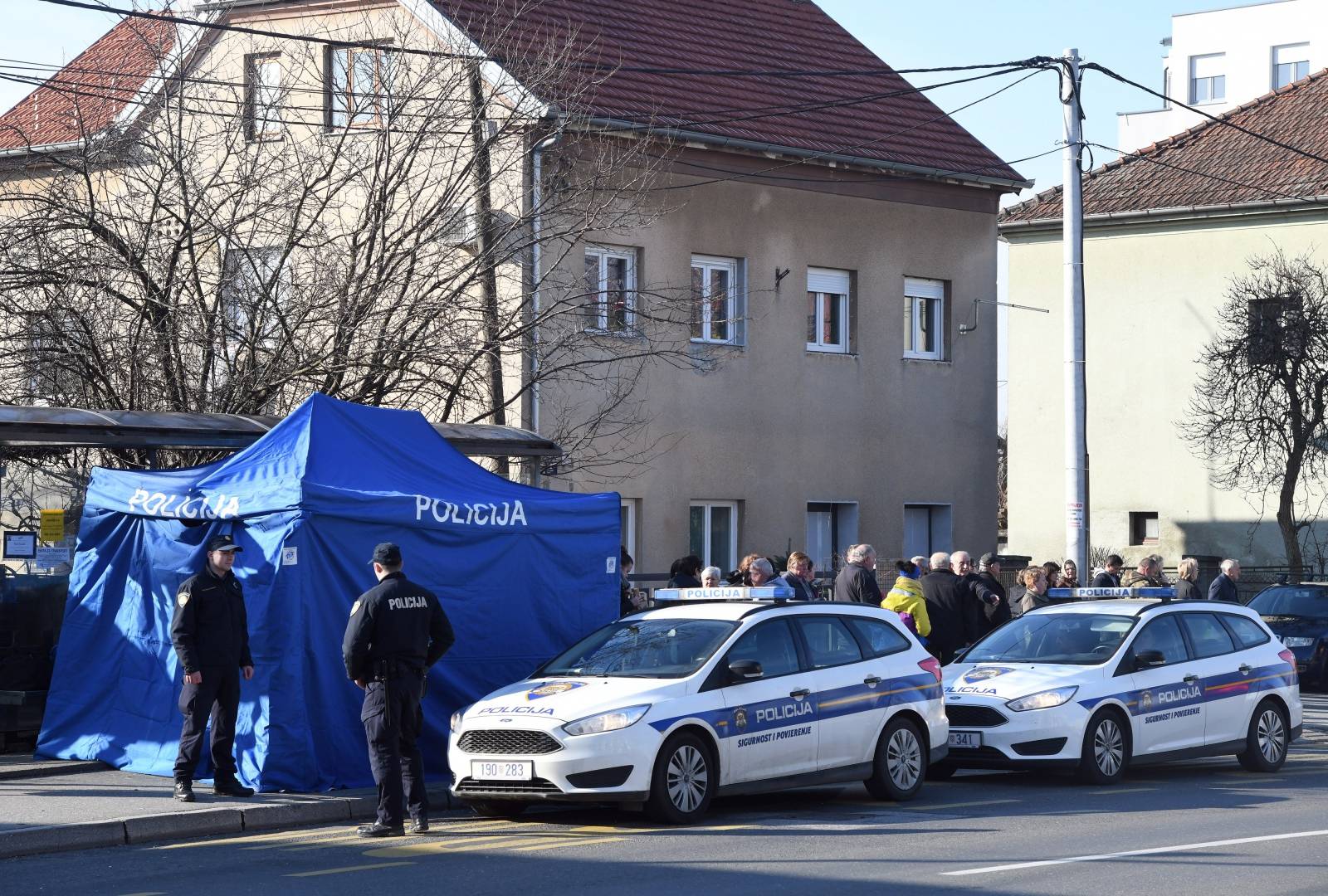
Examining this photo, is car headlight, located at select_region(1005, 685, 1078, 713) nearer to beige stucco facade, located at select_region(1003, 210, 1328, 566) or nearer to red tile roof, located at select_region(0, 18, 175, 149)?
red tile roof, located at select_region(0, 18, 175, 149)

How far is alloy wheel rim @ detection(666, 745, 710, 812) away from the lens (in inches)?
464

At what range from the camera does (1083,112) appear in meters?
19.9

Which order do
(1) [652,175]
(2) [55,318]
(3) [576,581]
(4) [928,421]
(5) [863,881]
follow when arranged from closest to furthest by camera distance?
(5) [863,881] < (3) [576,581] < (2) [55,318] < (1) [652,175] < (4) [928,421]

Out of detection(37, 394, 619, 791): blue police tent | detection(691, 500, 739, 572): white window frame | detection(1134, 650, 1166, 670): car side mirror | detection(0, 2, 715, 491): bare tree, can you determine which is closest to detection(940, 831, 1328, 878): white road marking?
detection(1134, 650, 1166, 670): car side mirror

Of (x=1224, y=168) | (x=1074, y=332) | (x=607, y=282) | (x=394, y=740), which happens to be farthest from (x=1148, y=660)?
(x=1224, y=168)

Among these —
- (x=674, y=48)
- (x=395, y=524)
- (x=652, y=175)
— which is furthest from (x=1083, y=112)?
(x=395, y=524)

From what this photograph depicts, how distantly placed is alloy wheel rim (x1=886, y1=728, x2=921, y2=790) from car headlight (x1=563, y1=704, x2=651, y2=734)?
2.55 metres

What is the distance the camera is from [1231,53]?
6819 centimetres

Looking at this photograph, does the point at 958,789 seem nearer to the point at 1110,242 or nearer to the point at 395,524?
the point at 395,524

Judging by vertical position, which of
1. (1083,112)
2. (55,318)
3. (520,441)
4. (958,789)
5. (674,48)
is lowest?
(958,789)

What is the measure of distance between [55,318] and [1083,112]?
1131 cm

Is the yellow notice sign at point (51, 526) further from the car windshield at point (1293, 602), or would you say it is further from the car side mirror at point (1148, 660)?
the car windshield at point (1293, 602)

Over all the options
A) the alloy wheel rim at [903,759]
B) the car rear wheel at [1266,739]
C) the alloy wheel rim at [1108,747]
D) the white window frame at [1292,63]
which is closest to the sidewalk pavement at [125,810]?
the alloy wheel rim at [903,759]

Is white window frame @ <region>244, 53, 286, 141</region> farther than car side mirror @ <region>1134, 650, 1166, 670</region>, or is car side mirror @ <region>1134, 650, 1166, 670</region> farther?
white window frame @ <region>244, 53, 286, 141</region>
